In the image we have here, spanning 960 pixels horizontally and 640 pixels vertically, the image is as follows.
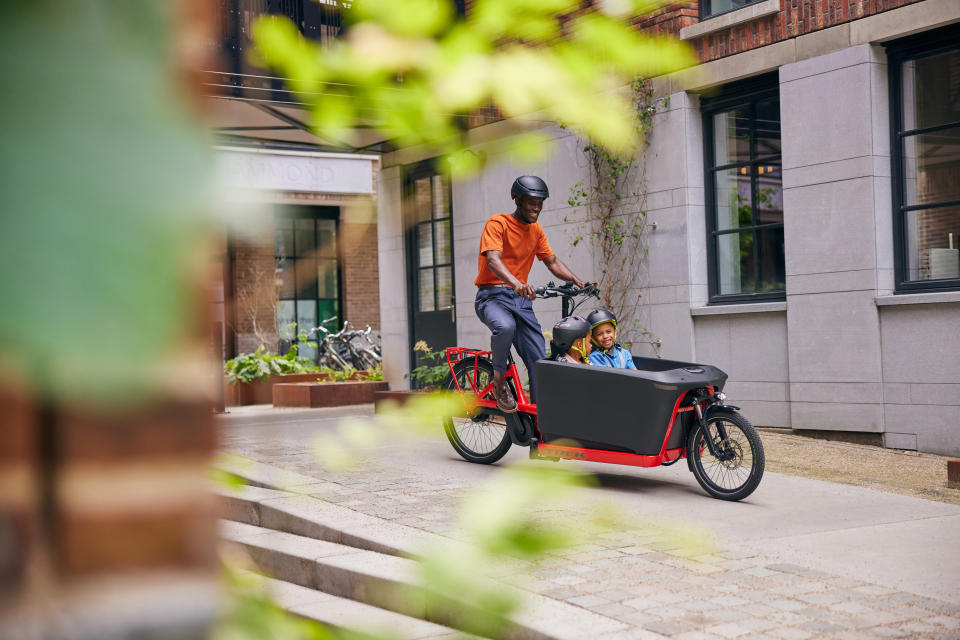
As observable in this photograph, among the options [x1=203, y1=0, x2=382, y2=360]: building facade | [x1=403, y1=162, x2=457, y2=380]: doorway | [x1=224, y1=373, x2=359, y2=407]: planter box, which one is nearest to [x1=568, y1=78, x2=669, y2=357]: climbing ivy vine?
[x1=403, y1=162, x2=457, y2=380]: doorway

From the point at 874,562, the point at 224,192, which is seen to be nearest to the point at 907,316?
the point at 874,562

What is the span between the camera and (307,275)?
94cm

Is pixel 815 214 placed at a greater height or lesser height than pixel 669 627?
greater

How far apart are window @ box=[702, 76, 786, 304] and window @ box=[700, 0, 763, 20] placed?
79cm

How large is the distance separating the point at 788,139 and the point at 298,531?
6.31m

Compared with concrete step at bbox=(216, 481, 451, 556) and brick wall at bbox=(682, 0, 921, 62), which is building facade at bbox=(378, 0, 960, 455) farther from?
concrete step at bbox=(216, 481, 451, 556)

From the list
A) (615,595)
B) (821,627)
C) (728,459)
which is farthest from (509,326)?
(821,627)

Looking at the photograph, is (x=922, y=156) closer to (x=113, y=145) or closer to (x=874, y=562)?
(x=874, y=562)

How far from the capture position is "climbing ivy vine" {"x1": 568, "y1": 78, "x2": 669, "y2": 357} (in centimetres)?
1137

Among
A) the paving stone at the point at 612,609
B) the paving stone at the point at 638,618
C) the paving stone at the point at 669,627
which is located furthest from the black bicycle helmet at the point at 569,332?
the paving stone at the point at 669,627

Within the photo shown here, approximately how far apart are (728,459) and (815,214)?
13.4ft

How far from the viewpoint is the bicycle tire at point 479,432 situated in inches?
307

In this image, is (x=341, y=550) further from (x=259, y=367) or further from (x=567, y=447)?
(x=259, y=367)

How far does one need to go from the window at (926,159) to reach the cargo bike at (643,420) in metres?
3.01
